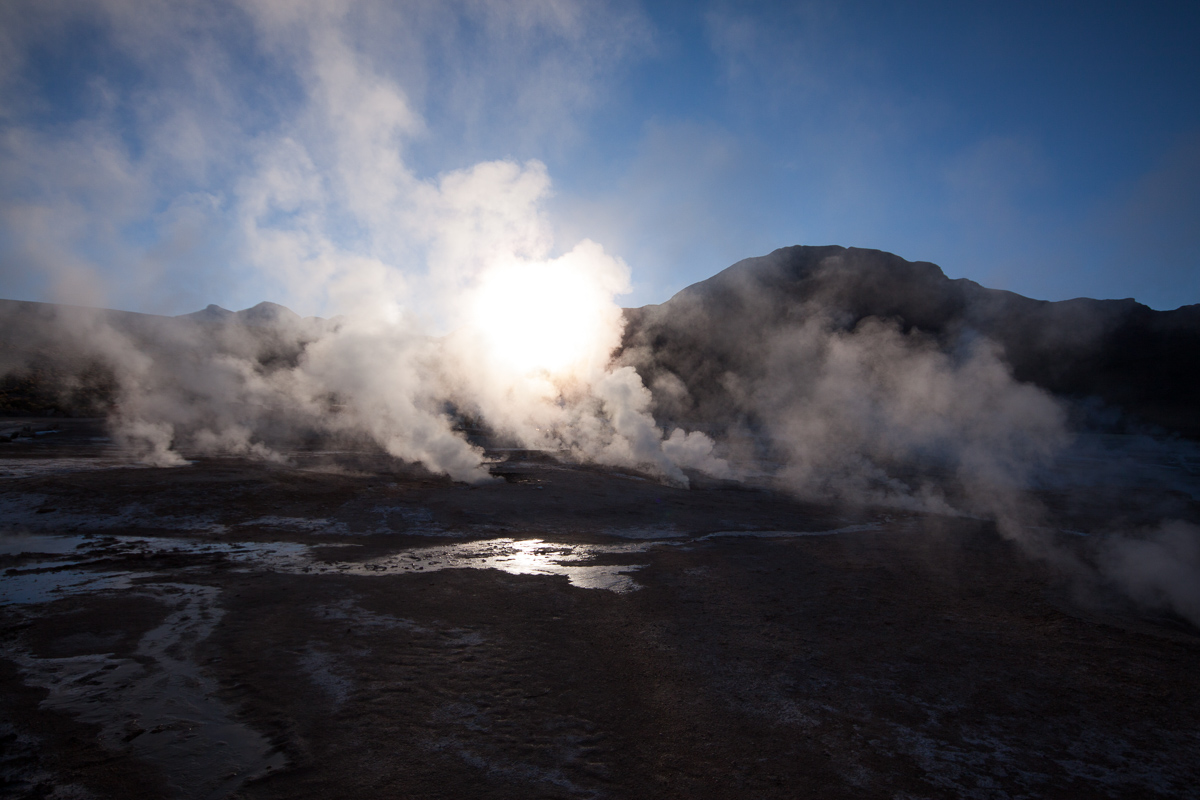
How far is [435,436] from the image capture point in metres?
18.7

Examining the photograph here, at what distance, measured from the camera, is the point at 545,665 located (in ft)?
18.0

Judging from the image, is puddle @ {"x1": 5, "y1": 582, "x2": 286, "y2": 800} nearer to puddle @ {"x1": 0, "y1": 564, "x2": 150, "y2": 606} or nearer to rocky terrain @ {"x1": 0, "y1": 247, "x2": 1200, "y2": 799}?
rocky terrain @ {"x1": 0, "y1": 247, "x2": 1200, "y2": 799}

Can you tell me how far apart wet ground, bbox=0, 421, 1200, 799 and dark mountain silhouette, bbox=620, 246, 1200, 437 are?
3886 cm

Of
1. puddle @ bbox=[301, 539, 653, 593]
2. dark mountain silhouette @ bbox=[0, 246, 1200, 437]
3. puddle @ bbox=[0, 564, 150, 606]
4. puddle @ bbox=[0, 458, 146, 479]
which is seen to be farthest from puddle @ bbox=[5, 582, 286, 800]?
dark mountain silhouette @ bbox=[0, 246, 1200, 437]

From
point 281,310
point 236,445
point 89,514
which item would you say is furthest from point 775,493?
point 281,310

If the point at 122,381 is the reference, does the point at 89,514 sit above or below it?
A: below

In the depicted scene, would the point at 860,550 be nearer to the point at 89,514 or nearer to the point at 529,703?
the point at 529,703

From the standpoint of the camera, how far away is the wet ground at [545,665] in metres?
3.84

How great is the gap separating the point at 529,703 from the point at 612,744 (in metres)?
0.91

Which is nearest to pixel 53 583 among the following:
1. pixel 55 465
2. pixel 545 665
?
pixel 545 665

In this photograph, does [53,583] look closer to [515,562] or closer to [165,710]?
[165,710]

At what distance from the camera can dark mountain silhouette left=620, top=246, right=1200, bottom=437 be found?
4906 cm

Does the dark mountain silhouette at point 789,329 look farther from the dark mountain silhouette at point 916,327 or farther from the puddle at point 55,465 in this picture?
the puddle at point 55,465

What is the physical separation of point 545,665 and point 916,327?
62980 millimetres
